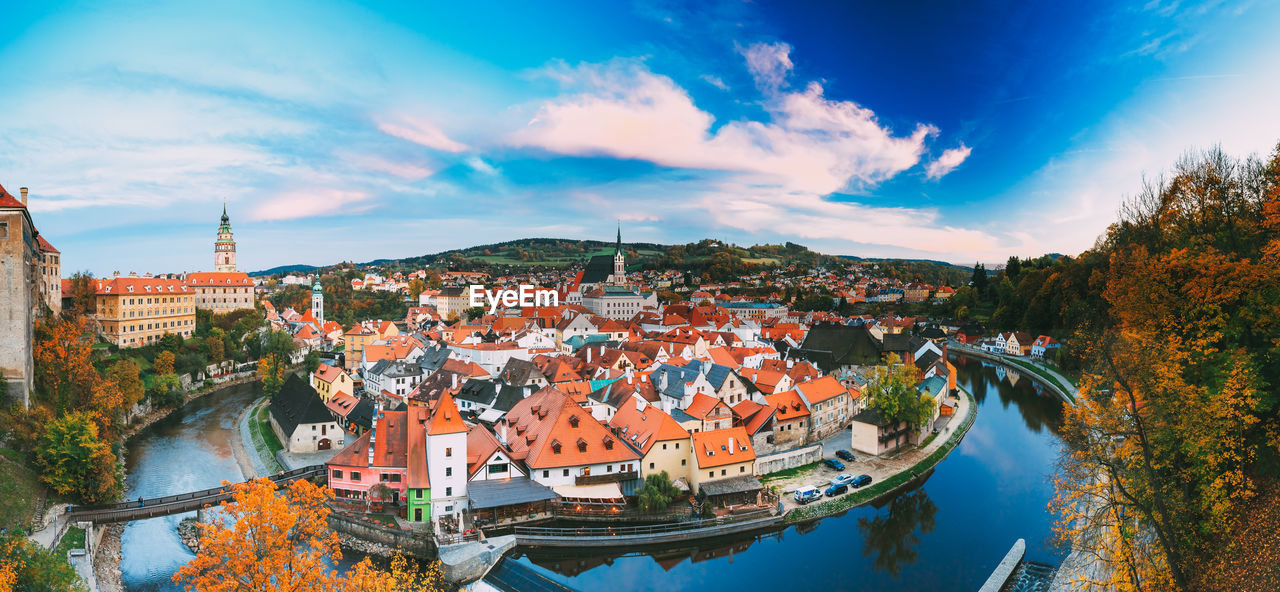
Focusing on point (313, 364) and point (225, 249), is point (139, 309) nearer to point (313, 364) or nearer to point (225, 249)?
point (313, 364)

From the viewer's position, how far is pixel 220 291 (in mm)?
49875

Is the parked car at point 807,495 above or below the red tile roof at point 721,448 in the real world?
below

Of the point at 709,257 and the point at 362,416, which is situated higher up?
the point at 709,257

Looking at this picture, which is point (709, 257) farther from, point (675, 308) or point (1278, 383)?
point (1278, 383)

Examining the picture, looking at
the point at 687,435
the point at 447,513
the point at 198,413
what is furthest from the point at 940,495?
the point at 198,413

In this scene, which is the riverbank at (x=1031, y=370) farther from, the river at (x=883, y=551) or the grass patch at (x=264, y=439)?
the grass patch at (x=264, y=439)


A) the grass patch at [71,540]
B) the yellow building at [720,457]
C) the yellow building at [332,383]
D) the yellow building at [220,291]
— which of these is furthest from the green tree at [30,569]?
the yellow building at [220,291]

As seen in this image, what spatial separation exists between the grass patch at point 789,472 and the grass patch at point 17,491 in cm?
2017

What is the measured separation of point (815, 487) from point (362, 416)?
63.3 ft

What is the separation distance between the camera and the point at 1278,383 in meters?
12.0

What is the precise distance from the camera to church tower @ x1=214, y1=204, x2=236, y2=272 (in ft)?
214

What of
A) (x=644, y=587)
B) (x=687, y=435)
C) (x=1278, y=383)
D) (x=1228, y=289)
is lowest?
(x=644, y=587)

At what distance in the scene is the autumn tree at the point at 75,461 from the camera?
58.9 feet

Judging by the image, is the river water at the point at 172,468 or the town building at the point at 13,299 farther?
the town building at the point at 13,299
